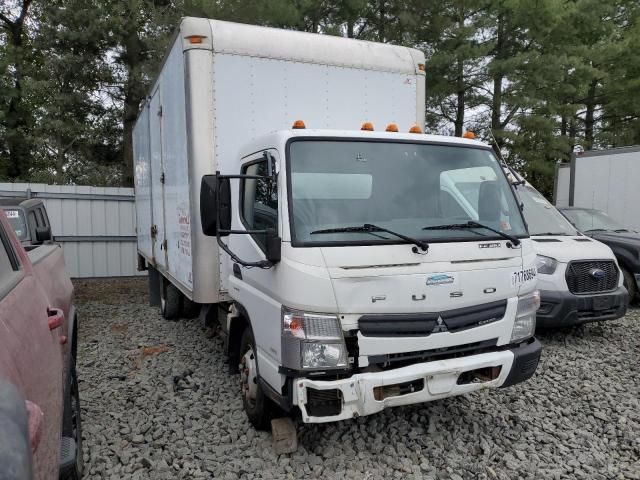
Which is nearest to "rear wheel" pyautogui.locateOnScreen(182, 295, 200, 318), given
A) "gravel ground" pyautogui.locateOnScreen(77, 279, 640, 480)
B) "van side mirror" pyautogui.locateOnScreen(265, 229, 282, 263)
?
"gravel ground" pyautogui.locateOnScreen(77, 279, 640, 480)

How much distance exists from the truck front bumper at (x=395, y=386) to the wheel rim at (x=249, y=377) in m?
0.80

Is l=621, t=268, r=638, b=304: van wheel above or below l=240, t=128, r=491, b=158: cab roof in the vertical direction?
below

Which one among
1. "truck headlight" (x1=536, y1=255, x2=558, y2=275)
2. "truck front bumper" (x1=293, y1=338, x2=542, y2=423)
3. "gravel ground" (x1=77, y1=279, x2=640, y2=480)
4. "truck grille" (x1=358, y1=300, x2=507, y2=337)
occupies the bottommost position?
"gravel ground" (x1=77, y1=279, x2=640, y2=480)

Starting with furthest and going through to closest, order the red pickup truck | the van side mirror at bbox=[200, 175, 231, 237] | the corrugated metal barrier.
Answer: the corrugated metal barrier < the van side mirror at bbox=[200, 175, 231, 237] < the red pickup truck

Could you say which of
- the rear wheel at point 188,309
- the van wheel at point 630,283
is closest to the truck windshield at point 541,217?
the van wheel at point 630,283

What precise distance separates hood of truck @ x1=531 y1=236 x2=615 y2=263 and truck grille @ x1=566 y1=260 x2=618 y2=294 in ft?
0.24

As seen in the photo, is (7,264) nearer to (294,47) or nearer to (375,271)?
(375,271)

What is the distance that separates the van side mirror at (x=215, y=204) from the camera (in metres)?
3.31

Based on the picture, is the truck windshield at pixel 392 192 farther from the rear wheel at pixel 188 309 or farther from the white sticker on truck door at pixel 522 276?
the rear wheel at pixel 188 309

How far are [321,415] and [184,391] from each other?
7.14 feet

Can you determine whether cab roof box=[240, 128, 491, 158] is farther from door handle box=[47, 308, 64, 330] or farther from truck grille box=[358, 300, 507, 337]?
door handle box=[47, 308, 64, 330]

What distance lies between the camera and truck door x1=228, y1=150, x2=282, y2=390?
3.19 m

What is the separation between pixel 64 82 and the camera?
14.3m

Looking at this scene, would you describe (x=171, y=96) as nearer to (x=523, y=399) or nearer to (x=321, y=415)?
(x=321, y=415)
